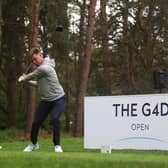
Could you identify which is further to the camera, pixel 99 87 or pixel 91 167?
pixel 99 87

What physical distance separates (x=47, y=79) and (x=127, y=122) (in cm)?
179

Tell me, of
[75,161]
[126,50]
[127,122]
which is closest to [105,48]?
[126,50]

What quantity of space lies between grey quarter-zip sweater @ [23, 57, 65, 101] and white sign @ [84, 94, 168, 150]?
1.24 metres

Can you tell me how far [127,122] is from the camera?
11977mm

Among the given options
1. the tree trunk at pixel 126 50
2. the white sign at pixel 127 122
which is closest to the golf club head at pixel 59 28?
the tree trunk at pixel 126 50

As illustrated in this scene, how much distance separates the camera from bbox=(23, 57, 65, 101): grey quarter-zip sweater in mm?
11398

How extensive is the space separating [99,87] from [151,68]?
18.2 feet

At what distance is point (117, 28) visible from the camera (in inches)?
1527

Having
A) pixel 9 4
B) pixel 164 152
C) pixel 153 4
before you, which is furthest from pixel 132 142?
pixel 153 4

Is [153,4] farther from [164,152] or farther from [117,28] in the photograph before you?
[164,152]

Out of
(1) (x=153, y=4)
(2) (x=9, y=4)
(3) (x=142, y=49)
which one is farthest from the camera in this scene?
(3) (x=142, y=49)

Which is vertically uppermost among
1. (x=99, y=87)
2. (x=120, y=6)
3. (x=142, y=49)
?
(x=120, y=6)

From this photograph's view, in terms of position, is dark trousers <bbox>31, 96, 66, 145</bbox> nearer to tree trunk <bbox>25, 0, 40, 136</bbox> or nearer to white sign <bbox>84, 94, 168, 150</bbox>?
white sign <bbox>84, 94, 168, 150</bbox>

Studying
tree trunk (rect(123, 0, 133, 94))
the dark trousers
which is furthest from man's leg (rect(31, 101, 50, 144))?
tree trunk (rect(123, 0, 133, 94))
